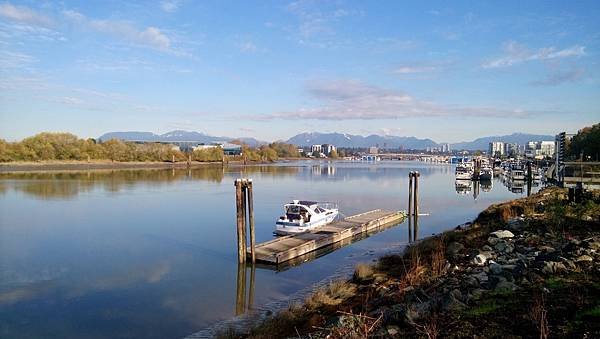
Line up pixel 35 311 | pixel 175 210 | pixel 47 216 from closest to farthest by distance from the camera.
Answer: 1. pixel 35 311
2. pixel 47 216
3. pixel 175 210

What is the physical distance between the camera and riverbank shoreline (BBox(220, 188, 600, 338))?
7.68 meters

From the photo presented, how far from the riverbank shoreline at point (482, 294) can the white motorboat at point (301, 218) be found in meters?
10.9

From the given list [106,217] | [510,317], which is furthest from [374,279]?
[106,217]

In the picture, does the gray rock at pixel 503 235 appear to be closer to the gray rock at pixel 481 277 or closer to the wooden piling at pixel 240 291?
the gray rock at pixel 481 277

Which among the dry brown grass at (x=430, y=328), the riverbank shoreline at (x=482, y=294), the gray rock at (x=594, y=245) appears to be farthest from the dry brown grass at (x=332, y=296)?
the gray rock at (x=594, y=245)

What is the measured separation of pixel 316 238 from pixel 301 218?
352 cm

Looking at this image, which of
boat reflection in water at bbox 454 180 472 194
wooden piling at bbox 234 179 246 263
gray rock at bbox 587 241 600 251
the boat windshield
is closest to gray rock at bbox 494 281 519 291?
gray rock at bbox 587 241 600 251

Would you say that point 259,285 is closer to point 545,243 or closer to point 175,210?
point 545,243

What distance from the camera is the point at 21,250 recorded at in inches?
984

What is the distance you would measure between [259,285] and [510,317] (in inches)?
518

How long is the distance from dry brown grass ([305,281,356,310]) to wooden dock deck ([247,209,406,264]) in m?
6.81

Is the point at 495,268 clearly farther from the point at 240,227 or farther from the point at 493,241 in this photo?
the point at 240,227

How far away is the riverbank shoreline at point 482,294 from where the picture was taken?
25.2 ft

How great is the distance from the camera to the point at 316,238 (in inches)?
1064
